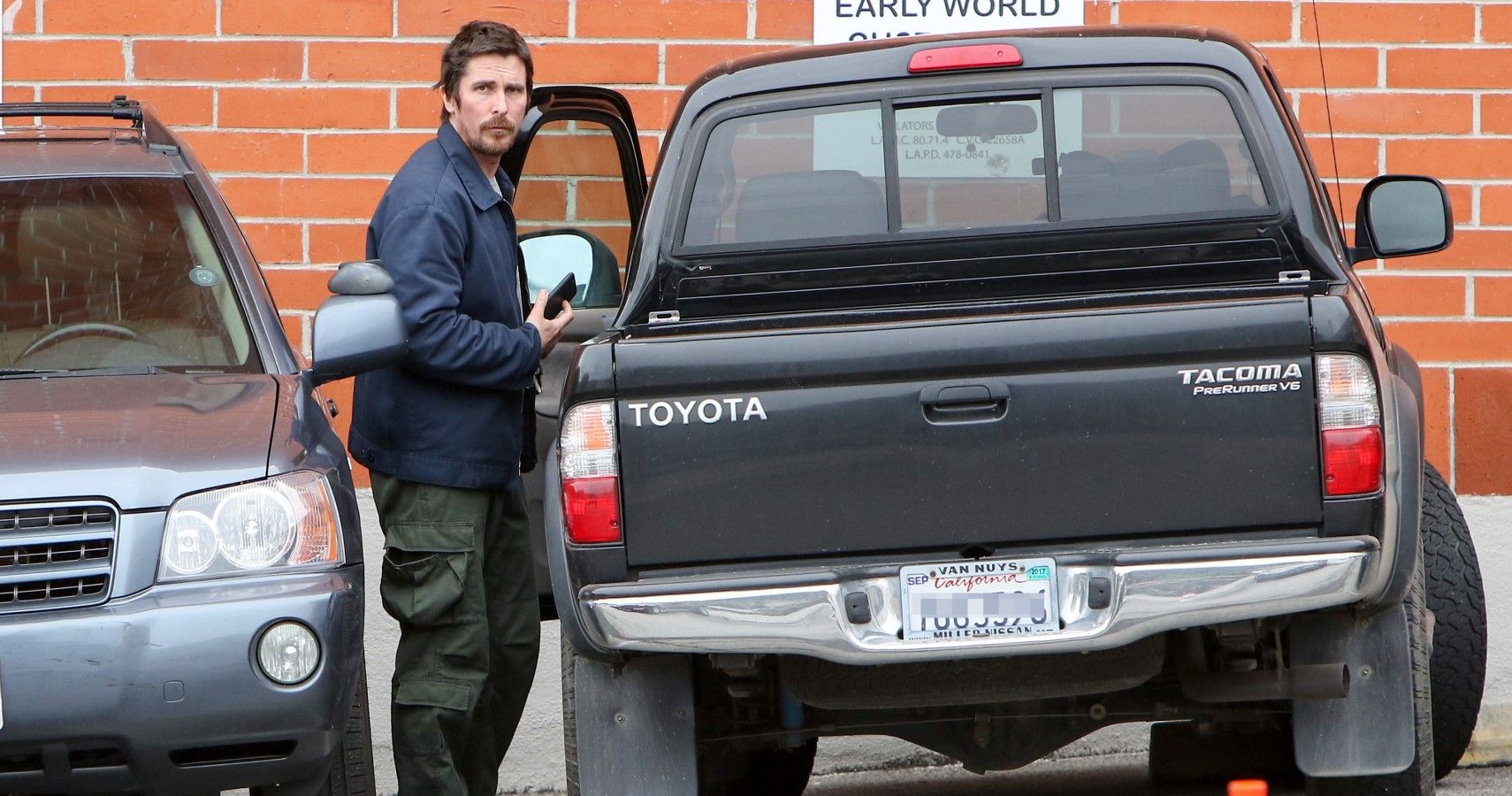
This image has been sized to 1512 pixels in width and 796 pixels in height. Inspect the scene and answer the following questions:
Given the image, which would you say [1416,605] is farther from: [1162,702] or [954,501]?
[954,501]

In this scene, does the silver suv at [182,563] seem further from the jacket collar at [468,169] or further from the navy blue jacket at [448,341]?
the jacket collar at [468,169]

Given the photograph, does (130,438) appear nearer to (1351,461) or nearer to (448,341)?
(448,341)

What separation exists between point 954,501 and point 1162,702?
0.82m

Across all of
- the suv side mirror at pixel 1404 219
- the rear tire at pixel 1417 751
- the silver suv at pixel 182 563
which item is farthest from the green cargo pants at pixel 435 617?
the suv side mirror at pixel 1404 219

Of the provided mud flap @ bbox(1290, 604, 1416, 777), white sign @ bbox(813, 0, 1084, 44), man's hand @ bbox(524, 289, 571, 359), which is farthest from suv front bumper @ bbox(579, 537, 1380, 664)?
white sign @ bbox(813, 0, 1084, 44)

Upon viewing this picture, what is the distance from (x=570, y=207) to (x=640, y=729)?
2502 mm

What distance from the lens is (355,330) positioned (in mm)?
4270

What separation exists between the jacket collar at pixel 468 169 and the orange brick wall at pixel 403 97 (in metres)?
2.24

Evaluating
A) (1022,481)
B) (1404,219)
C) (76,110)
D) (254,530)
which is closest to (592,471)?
(254,530)

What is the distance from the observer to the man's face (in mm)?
4746

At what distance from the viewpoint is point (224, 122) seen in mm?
6965

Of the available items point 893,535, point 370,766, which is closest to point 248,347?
point 370,766

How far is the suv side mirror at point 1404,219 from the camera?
482 centimetres

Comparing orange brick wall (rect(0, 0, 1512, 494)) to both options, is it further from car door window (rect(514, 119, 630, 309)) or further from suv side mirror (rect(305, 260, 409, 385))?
suv side mirror (rect(305, 260, 409, 385))
